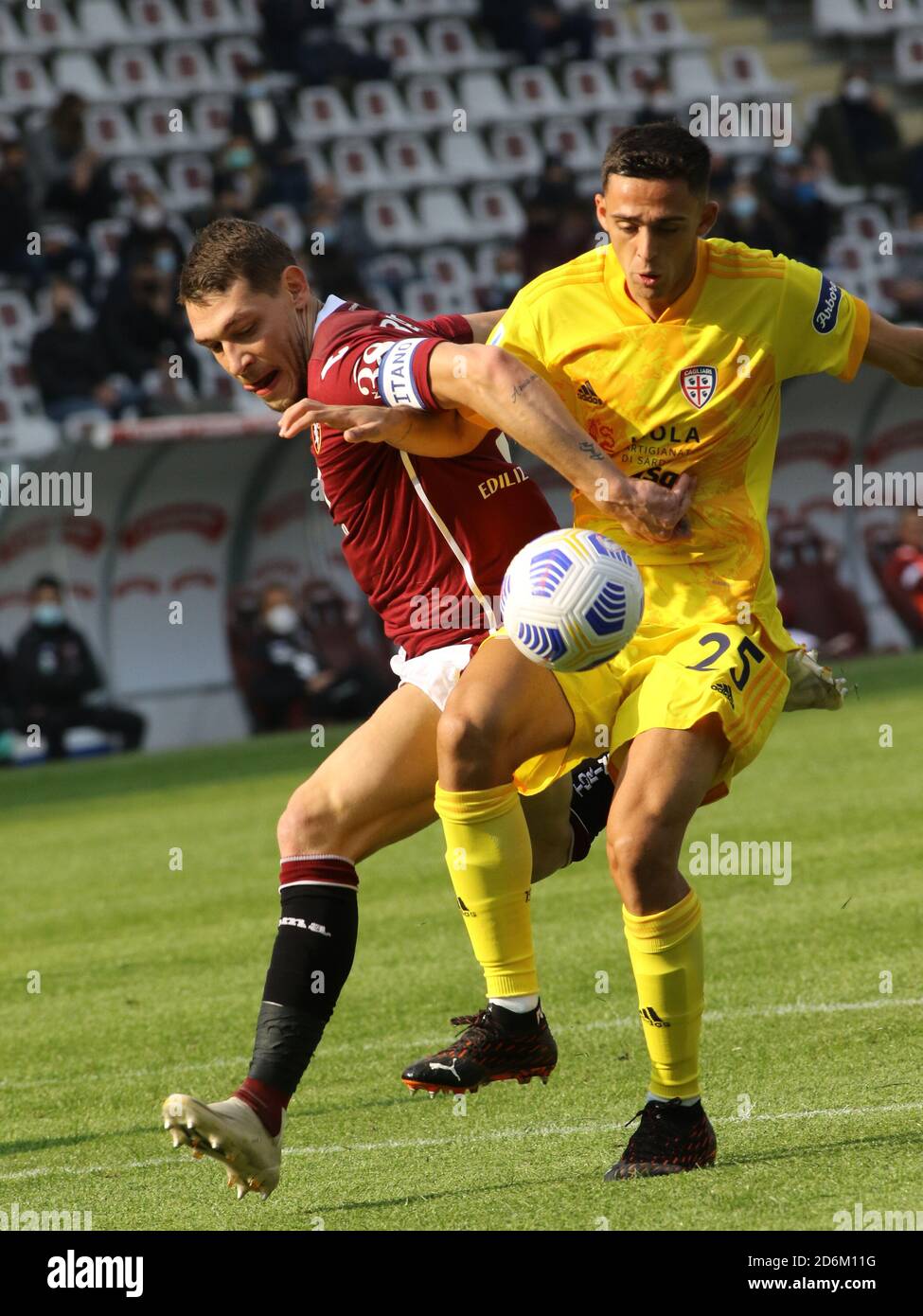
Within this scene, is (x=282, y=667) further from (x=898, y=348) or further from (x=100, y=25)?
(x=898, y=348)

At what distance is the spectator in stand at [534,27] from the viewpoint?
2348 centimetres

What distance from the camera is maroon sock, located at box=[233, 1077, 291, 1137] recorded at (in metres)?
4.69

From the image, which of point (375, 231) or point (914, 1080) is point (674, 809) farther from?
point (375, 231)

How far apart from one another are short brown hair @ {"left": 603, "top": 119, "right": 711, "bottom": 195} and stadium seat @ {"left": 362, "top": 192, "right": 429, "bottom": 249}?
17071 mm

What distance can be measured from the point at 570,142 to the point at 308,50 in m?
3.12

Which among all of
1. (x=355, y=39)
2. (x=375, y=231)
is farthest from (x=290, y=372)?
(x=355, y=39)

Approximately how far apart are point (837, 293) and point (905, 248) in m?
17.0

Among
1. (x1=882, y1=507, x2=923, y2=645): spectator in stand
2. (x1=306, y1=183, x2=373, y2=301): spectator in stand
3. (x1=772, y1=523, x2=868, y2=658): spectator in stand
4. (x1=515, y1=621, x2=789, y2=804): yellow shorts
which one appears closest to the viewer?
(x1=515, y1=621, x2=789, y2=804): yellow shorts

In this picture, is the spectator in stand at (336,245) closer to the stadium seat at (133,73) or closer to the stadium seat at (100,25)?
the stadium seat at (133,73)

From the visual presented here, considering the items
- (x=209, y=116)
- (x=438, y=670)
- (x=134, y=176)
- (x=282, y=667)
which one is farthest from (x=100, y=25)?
(x=438, y=670)

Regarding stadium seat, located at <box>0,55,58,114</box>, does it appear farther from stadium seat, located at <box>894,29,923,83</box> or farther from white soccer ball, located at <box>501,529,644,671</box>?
white soccer ball, located at <box>501,529,644,671</box>

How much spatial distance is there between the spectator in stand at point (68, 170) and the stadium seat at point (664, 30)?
7.88 meters

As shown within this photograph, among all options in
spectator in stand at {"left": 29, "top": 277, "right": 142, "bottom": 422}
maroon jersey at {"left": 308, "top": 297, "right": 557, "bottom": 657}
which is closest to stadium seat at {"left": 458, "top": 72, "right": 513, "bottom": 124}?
spectator in stand at {"left": 29, "top": 277, "right": 142, "bottom": 422}

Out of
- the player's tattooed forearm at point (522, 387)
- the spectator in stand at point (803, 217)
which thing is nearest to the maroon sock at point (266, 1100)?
the player's tattooed forearm at point (522, 387)
